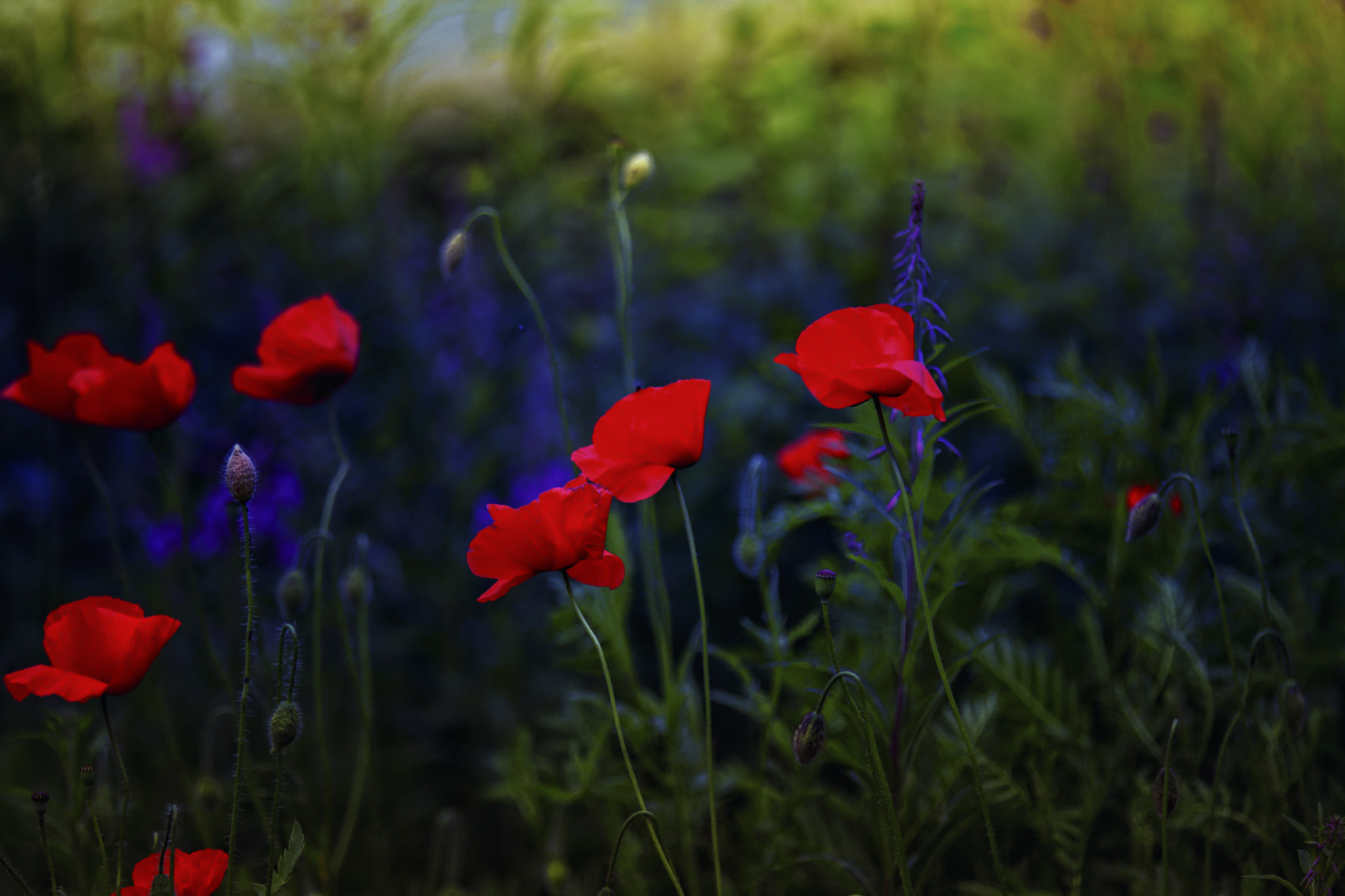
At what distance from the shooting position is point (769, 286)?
1.99m

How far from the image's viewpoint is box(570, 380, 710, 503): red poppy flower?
692mm

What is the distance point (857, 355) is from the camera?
0.69 metres

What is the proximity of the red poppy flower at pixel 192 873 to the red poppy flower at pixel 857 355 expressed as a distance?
1.88ft

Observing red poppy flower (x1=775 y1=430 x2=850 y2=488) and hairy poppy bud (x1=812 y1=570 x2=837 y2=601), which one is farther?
red poppy flower (x1=775 y1=430 x2=850 y2=488)

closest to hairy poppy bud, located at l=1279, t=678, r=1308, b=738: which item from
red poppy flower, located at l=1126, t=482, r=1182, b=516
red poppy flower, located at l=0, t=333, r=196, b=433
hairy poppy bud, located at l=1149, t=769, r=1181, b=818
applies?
hairy poppy bud, located at l=1149, t=769, r=1181, b=818

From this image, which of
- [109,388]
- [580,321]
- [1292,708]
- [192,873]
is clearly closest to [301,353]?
[109,388]

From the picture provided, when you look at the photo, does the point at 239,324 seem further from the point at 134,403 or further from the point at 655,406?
the point at 655,406

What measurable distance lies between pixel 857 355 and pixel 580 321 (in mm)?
1401

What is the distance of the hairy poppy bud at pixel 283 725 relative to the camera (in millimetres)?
710

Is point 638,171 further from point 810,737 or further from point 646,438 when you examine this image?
point 810,737

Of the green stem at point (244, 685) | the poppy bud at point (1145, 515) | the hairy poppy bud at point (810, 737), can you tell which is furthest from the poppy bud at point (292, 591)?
the poppy bud at point (1145, 515)

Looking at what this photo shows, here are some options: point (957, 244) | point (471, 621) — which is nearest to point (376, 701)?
point (471, 621)

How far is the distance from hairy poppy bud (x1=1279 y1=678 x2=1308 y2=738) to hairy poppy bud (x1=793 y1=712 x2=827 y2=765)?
0.40 metres

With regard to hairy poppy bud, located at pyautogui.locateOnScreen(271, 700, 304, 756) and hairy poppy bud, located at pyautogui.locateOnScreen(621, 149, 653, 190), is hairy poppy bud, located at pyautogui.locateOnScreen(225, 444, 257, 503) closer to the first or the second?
hairy poppy bud, located at pyautogui.locateOnScreen(271, 700, 304, 756)
